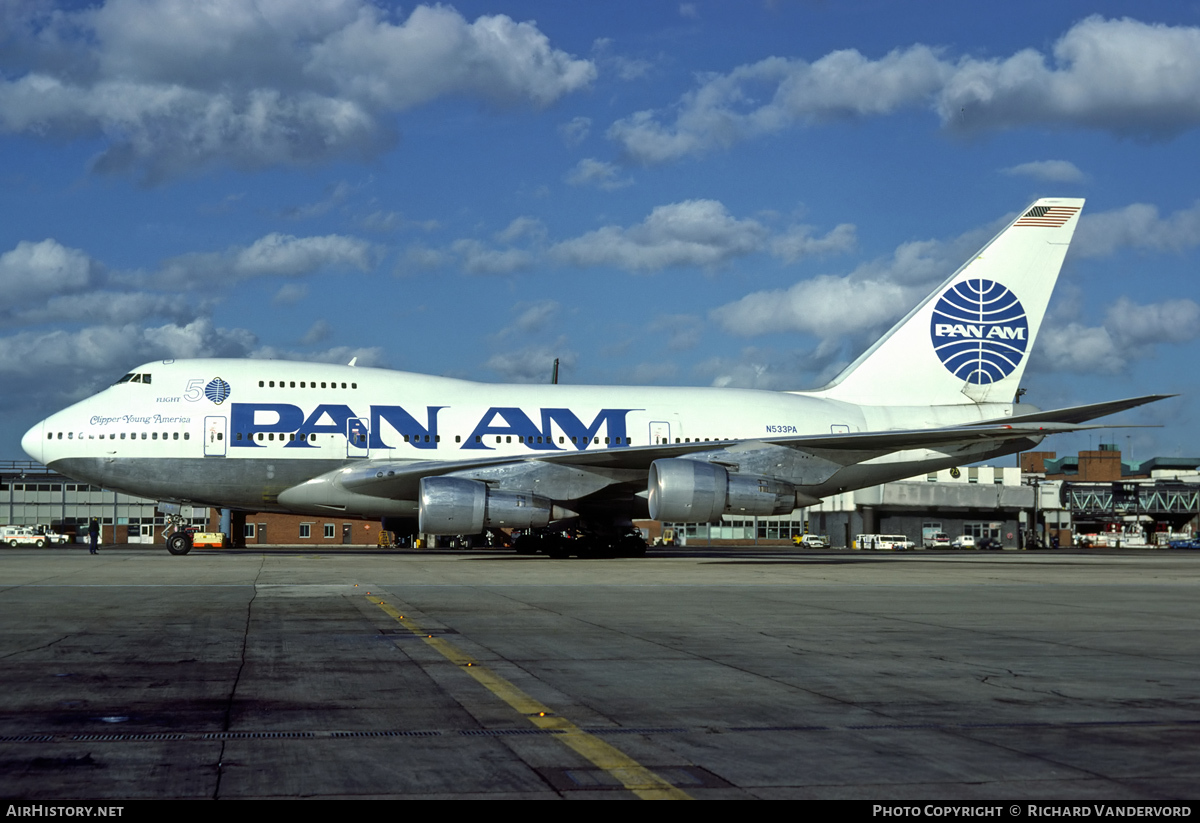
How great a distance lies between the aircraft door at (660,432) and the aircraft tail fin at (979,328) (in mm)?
6238

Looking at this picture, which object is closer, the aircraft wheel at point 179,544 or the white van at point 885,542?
the aircraft wheel at point 179,544

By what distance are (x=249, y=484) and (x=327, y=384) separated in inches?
127

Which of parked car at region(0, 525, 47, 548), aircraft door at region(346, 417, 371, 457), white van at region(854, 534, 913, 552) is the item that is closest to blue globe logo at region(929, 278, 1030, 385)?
aircraft door at region(346, 417, 371, 457)

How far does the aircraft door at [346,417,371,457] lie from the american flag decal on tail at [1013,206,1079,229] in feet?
62.3

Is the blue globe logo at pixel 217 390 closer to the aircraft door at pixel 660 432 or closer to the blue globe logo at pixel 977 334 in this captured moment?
the aircraft door at pixel 660 432

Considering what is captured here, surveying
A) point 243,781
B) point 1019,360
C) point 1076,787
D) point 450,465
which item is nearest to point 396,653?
point 243,781

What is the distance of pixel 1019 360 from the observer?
3322 cm

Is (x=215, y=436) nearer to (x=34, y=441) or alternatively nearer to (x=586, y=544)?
(x=34, y=441)

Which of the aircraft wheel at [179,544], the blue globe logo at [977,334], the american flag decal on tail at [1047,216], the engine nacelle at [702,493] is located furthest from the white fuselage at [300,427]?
the american flag decal on tail at [1047,216]

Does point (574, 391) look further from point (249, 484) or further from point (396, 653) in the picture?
point (396, 653)

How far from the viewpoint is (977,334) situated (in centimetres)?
3284

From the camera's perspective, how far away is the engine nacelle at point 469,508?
26594 millimetres

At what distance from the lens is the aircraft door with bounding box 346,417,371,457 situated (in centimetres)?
2917

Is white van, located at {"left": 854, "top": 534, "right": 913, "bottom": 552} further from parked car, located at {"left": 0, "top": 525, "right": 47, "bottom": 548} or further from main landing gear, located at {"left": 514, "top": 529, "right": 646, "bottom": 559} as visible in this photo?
parked car, located at {"left": 0, "top": 525, "right": 47, "bottom": 548}
